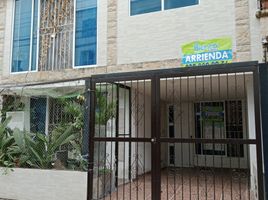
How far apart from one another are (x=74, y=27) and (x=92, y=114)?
181 inches

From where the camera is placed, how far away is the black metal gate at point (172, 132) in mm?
5648

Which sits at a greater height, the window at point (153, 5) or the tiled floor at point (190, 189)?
the window at point (153, 5)

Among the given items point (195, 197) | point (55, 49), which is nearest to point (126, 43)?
point (55, 49)

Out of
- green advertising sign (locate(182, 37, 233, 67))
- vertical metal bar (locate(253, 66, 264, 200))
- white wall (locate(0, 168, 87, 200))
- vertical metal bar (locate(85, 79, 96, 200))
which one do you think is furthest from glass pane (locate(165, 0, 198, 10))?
white wall (locate(0, 168, 87, 200))

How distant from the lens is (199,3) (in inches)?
324

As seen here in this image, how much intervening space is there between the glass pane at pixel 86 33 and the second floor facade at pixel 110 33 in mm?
33

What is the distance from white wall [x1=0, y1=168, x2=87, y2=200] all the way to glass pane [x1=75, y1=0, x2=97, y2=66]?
4.07m

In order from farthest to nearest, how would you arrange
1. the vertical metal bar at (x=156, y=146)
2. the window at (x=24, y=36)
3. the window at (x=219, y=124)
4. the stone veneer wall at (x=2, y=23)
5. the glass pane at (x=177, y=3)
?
the window at (x=219, y=124) → the stone veneer wall at (x=2, y=23) → the window at (x=24, y=36) → the glass pane at (x=177, y=3) → the vertical metal bar at (x=156, y=146)

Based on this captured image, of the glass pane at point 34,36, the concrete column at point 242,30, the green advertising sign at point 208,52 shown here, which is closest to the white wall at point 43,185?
the green advertising sign at point 208,52

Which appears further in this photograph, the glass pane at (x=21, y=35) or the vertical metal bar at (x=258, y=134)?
the glass pane at (x=21, y=35)

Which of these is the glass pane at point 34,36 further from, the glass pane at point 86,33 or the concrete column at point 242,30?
the concrete column at point 242,30

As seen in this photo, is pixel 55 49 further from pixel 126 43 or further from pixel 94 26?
pixel 126 43

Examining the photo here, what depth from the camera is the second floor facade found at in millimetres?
7789

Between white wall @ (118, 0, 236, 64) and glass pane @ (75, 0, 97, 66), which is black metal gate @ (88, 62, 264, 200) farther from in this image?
glass pane @ (75, 0, 97, 66)
